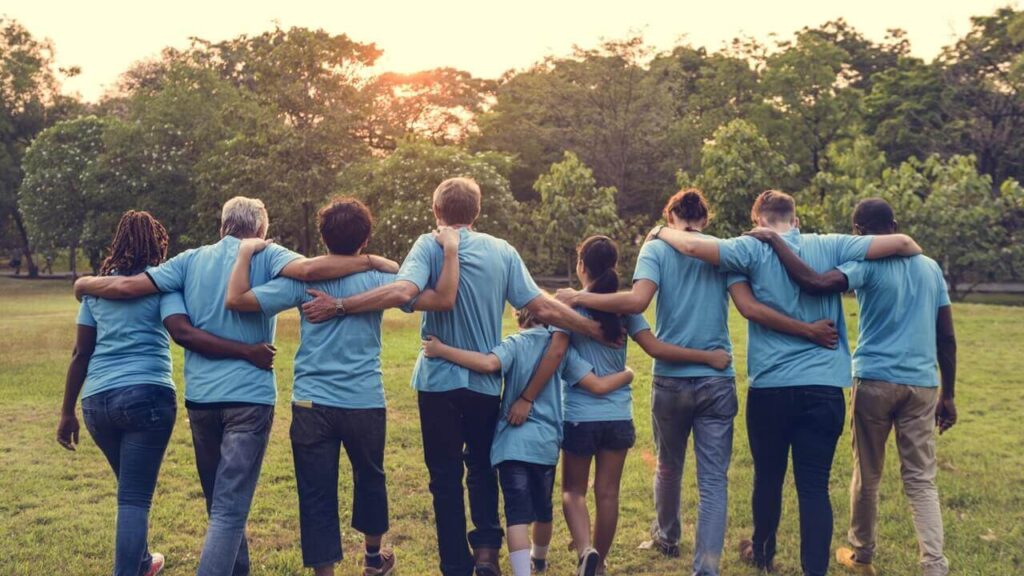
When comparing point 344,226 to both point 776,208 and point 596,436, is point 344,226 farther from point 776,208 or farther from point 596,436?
point 776,208

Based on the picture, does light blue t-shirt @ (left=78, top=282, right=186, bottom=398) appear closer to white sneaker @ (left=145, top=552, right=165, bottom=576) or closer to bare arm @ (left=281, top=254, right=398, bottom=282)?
bare arm @ (left=281, top=254, right=398, bottom=282)

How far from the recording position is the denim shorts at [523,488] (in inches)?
181

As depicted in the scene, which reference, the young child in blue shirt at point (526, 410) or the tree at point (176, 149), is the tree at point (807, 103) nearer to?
the tree at point (176, 149)

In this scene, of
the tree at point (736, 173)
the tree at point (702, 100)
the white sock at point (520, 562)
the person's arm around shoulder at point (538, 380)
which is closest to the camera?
the white sock at point (520, 562)

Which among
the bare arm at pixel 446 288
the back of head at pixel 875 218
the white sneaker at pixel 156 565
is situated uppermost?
the back of head at pixel 875 218

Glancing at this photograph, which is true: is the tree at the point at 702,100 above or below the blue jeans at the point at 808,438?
above

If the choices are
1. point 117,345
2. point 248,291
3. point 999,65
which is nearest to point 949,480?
point 248,291

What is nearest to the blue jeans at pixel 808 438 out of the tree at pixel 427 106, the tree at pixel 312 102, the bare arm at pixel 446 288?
the bare arm at pixel 446 288

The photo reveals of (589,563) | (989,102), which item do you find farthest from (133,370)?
(989,102)

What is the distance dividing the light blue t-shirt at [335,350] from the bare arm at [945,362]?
123 inches

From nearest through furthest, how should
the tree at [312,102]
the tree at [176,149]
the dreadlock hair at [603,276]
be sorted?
the dreadlock hair at [603,276], the tree at [312,102], the tree at [176,149]

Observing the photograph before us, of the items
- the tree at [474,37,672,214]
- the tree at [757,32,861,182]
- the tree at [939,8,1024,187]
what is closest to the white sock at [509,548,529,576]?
the tree at [474,37,672,214]

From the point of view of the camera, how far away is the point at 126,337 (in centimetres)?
458

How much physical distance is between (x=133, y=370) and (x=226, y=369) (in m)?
0.52
